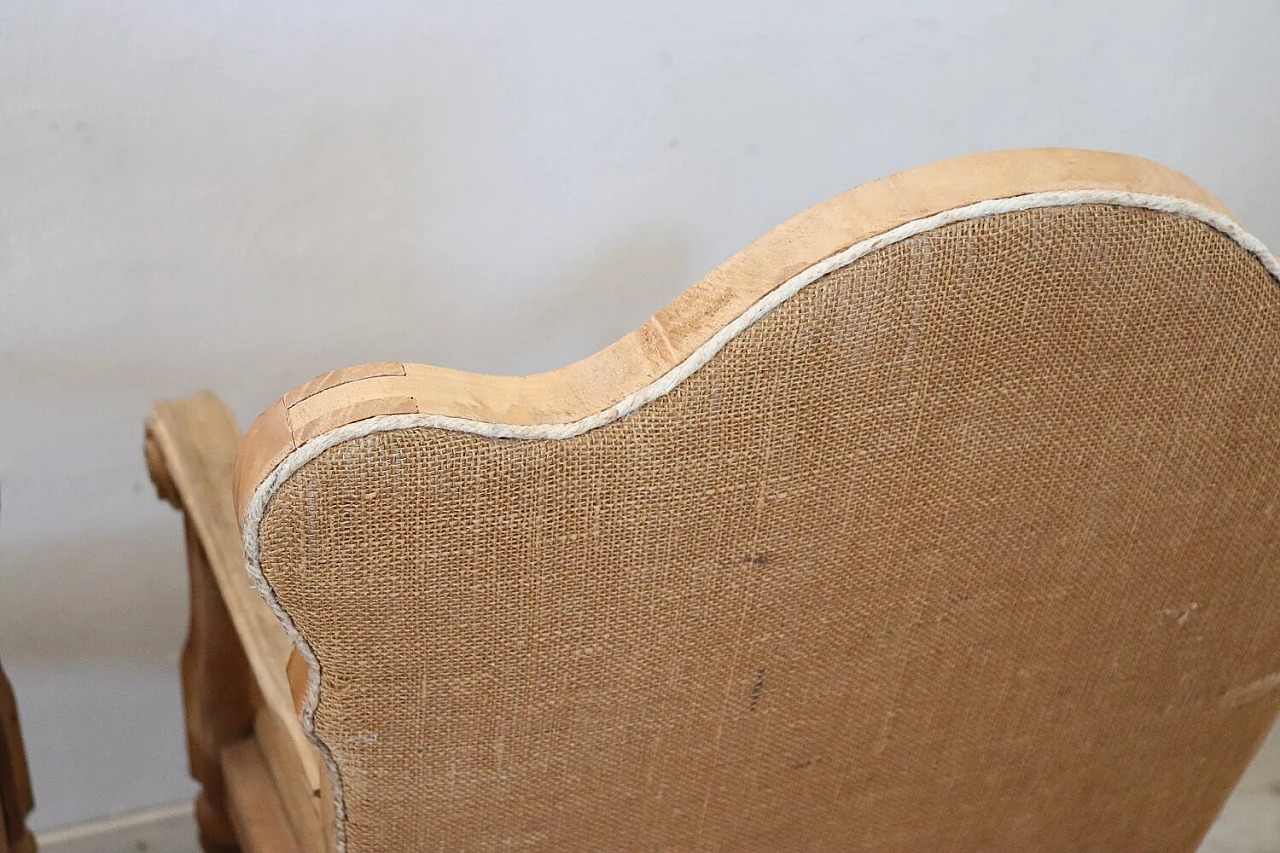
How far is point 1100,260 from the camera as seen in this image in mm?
466

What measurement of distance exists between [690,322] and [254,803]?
2.05ft

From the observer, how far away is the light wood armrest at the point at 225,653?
80cm

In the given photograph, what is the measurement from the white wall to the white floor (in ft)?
0.21

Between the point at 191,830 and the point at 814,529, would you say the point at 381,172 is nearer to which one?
the point at 814,529

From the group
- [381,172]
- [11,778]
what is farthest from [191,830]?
[381,172]

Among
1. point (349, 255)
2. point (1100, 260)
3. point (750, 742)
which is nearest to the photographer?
point (1100, 260)

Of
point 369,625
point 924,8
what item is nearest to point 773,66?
point 924,8

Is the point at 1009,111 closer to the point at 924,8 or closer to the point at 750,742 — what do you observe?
the point at 924,8

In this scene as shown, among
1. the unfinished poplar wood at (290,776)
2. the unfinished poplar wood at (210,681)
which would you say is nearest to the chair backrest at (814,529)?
the unfinished poplar wood at (290,776)

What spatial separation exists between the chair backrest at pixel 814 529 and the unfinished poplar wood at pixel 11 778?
1.44 ft

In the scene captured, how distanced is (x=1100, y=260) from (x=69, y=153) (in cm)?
78

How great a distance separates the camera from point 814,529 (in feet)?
1.68

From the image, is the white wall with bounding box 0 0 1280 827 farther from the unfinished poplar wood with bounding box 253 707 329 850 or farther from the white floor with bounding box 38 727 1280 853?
the unfinished poplar wood with bounding box 253 707 329 850

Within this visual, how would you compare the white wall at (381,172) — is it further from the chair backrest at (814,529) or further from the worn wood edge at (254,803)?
the chair backrest at (814,529)
